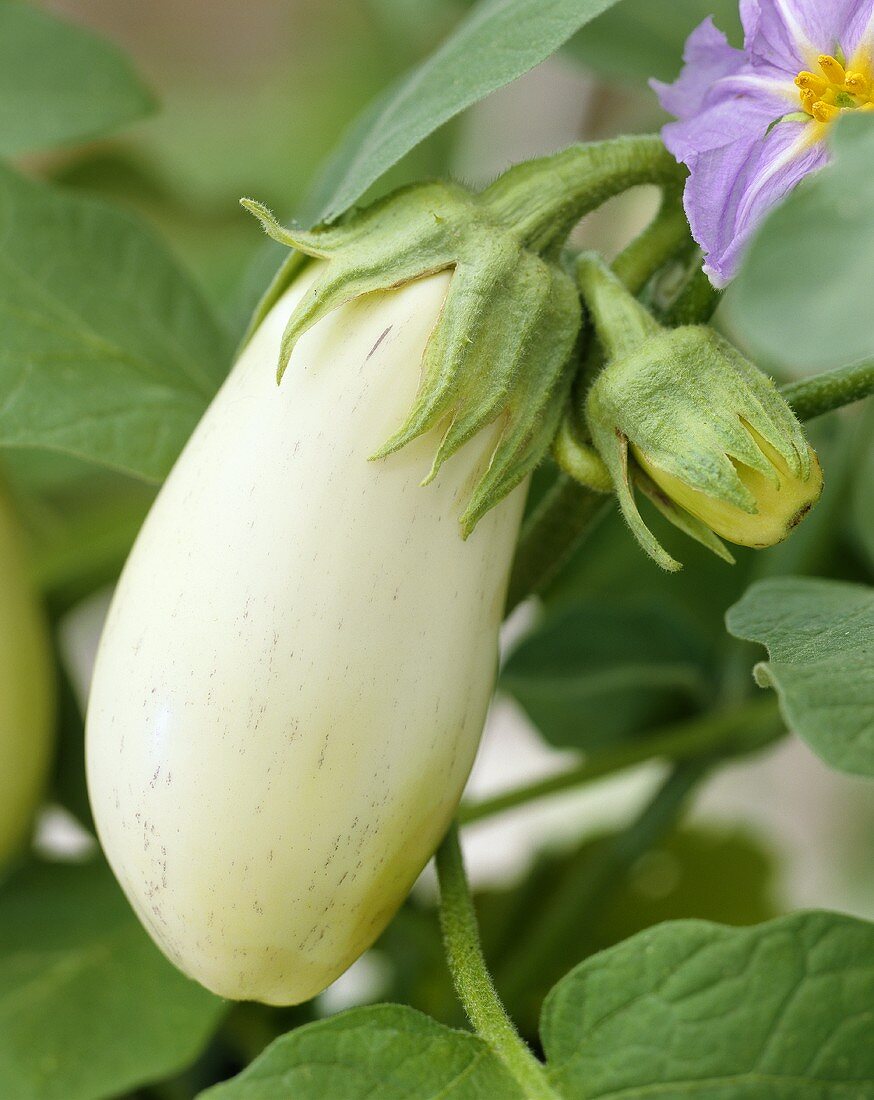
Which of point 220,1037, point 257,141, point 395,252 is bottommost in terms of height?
point 220,1037

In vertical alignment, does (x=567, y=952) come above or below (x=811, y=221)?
below

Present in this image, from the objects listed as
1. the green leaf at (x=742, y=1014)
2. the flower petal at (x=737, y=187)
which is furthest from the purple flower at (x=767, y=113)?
the green leaf at (x=742, y=1014)

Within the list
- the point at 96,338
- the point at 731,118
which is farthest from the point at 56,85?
the point at 731,118

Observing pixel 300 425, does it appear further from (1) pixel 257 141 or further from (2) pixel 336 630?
(1) pixel 257 141

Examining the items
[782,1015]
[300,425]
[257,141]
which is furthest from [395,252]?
[257,141]

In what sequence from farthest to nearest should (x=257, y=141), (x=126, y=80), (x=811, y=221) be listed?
(x=257, y=141) → (x=126, y=80) → (x=811, y=221)

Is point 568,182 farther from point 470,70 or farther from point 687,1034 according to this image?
point 687,1034

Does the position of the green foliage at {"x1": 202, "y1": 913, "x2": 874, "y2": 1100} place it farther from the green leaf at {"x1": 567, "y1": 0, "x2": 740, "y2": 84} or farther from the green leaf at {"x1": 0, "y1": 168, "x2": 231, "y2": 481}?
the green leaf at {"x1": 567, "y1": 0, "x2": 740, "y2": 84}
